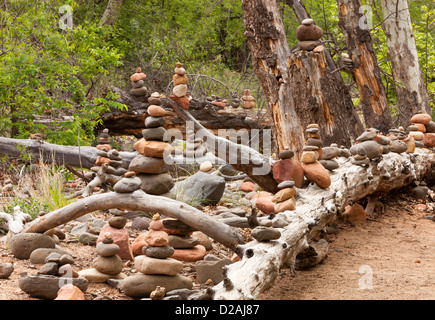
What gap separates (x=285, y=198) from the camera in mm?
3916

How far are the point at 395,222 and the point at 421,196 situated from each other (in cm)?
131

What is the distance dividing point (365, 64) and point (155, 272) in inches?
211

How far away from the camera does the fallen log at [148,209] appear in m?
3.75

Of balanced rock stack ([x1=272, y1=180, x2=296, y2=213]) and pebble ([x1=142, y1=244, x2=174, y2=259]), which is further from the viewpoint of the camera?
balanced rock stack ([x1=272, y1=180, x2=296, y2=213])

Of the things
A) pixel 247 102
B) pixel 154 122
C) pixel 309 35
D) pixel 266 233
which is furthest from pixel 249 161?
pixel 247 102

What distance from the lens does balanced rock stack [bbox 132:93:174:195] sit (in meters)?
4.82

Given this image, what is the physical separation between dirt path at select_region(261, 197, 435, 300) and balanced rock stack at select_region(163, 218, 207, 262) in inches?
28.4

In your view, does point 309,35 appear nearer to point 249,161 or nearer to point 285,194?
point 249,161

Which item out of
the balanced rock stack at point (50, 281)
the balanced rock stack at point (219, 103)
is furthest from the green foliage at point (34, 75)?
the balanced rock stack at point (50, 281)

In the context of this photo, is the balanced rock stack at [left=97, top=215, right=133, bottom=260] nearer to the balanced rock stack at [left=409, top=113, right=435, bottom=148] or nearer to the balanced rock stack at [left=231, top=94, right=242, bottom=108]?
the balanced rock stack at [left=409, top=113, right=435, bottom=148]

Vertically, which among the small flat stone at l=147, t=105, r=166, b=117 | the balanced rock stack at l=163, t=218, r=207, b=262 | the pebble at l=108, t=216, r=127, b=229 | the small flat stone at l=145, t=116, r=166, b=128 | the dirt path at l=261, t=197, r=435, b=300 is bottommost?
the dirt path at l=261, t=197, r=435, b=300

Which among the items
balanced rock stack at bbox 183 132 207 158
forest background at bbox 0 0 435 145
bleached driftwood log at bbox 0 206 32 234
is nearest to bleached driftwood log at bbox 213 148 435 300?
bleached driftwood log at bbox 0 206 32 234

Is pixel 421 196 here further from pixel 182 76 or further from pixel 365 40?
pixel 182 76
